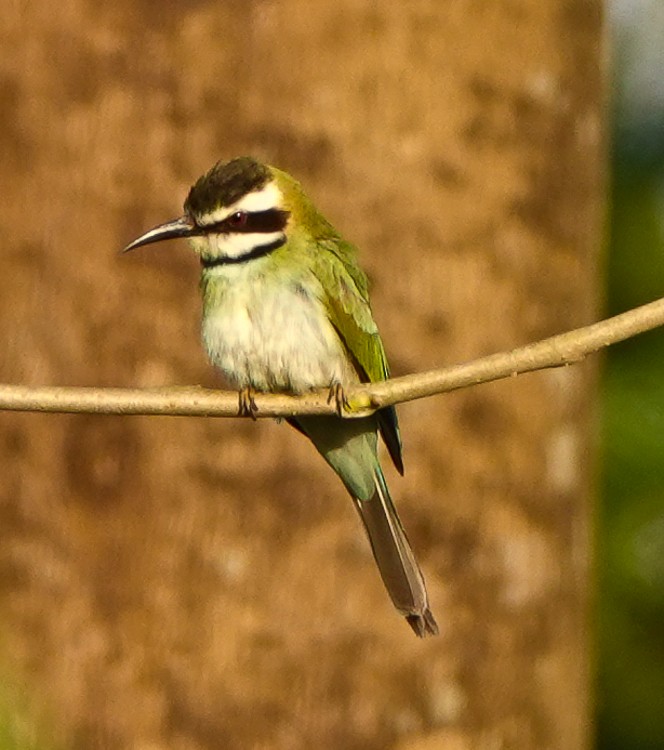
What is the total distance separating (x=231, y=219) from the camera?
2.80 metres

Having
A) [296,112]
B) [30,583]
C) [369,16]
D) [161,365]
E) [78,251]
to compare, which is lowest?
[30,583]

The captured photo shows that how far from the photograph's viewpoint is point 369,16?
11.6ft

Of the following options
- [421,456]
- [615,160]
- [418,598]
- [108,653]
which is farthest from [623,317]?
[615,160]

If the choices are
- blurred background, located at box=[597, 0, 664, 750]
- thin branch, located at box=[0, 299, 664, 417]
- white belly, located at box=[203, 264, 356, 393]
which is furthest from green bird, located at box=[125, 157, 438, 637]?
blurred background, located at box=[597, 0, 664, 750]

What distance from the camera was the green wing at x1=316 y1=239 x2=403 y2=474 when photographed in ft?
9.25

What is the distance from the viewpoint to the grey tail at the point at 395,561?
2848 millimetres

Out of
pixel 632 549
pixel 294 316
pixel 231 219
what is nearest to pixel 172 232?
pixel 231 219

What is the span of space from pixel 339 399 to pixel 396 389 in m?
0.40

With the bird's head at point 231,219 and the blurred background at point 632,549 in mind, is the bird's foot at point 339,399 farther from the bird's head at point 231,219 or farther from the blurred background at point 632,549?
the blurred background at point 632,549

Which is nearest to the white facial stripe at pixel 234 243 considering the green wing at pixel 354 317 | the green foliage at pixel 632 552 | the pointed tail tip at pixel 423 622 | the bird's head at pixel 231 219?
the bird's head at pixel 231 219

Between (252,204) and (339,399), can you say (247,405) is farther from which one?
(252,204)

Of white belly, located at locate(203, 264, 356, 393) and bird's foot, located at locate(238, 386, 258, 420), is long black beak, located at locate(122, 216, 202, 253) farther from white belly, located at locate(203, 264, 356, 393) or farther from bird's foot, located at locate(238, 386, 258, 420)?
bird's foot, located at locate(238, 386, 258, 420)

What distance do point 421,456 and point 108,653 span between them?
89 cm

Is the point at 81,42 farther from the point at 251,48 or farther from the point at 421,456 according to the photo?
the point at 421,456
